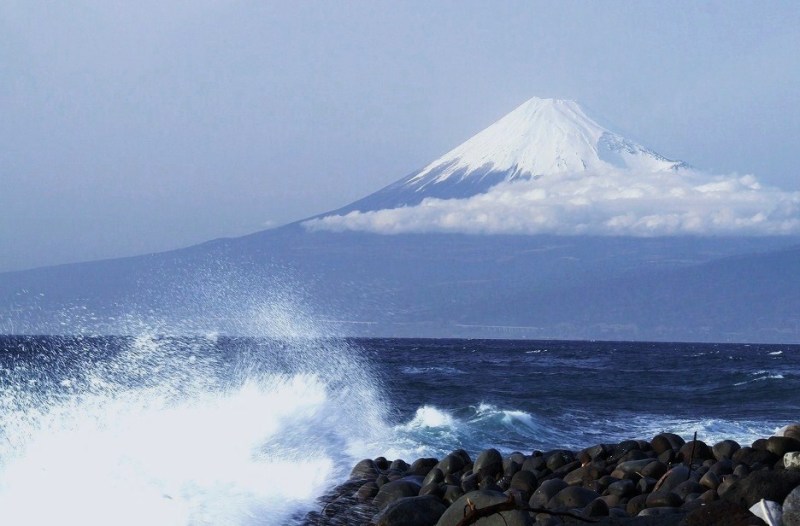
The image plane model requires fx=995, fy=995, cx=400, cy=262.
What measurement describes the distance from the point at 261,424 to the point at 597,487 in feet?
19.8

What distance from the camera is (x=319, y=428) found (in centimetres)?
1547

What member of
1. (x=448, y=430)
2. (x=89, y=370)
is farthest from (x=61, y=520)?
(x=89, y=370)

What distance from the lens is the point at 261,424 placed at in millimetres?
14398

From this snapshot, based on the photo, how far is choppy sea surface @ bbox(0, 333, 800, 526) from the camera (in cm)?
1012

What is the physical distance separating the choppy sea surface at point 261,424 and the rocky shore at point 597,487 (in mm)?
794

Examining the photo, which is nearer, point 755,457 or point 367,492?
point 755,457

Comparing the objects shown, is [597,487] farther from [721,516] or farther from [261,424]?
[261,424]

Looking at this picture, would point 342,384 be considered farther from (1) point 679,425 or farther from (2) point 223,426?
(2) point 223,426

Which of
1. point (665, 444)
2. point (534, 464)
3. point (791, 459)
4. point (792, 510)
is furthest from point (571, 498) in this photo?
point (665, 444)

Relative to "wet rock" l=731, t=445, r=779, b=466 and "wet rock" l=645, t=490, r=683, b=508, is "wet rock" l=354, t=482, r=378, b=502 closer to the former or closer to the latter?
"wet rock" l=645, t=490, r=683, b=508

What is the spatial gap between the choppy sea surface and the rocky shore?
79 centimetres

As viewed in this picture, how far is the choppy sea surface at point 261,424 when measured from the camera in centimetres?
1012

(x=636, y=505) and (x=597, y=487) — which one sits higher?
(x=636, y=505)

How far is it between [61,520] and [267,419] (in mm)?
5567
